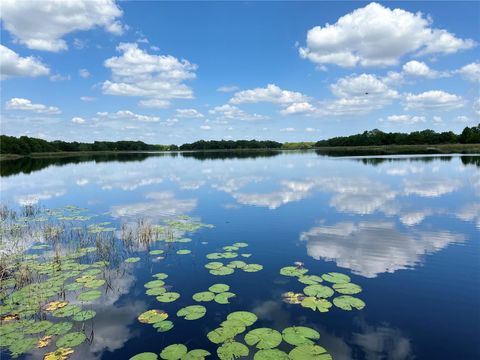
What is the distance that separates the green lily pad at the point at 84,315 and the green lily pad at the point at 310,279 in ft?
19.2

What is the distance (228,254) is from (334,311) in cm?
525

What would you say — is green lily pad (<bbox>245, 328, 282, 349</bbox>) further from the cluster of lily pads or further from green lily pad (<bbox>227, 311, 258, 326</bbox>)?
the cluster of lily pads

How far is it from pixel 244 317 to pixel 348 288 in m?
3.39

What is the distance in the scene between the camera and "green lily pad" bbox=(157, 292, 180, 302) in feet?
28.5

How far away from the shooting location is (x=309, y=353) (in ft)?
20.1

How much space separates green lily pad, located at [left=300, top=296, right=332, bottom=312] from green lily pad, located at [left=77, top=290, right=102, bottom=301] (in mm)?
5747

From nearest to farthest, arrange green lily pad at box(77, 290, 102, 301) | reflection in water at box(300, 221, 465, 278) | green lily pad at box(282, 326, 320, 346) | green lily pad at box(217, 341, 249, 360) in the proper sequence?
green lily pad at box(217, 341, 249, 360)
green lily pad at box(282, 326, 320, 346)
green lily pad at box(77, 290, 102, 301)
reflection in water at box(300, 221, 465, 278)

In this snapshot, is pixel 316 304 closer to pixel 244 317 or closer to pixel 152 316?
pixel 244 317

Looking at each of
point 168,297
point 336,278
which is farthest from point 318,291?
point 168,297

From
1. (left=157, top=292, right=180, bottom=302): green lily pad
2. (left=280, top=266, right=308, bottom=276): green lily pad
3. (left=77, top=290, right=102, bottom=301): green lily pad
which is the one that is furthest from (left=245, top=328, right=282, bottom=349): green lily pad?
(left=77, top=290, right=102, bottom=301): green lily pad

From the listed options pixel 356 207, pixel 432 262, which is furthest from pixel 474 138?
pixel 432 262

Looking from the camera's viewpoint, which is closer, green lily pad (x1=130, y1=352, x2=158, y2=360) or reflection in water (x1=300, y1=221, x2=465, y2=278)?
green lily pad (x1=130, y1=352, x2=158, y2=360)

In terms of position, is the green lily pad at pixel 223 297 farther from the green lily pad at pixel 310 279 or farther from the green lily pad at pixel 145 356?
the green lily pad at pixel 145 356

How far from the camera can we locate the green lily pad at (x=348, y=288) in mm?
8836
